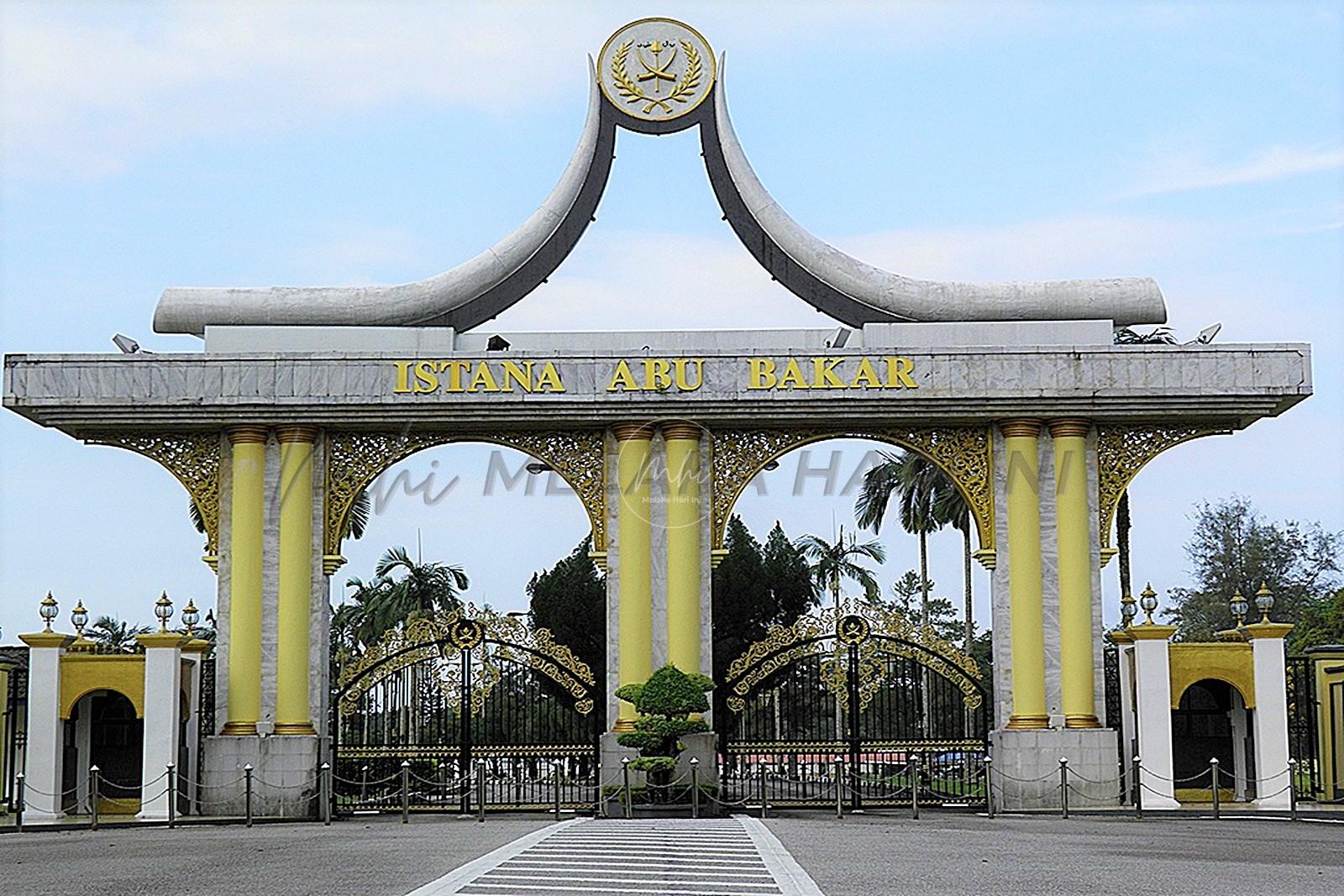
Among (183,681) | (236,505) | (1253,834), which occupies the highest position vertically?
(236,505)

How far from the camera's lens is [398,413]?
68.6ft

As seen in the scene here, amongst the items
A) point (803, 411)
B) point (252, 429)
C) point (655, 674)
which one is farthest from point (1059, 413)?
point (252, 429)

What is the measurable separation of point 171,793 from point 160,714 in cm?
126

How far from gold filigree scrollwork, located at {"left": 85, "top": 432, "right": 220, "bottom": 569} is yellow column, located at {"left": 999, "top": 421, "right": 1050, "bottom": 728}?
9392 mm

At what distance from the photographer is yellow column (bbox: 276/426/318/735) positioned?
2092 centimetres

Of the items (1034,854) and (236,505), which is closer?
(1034,854)

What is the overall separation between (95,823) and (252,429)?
16.1ft

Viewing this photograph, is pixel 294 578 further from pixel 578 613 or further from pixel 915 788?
pixel 578 613

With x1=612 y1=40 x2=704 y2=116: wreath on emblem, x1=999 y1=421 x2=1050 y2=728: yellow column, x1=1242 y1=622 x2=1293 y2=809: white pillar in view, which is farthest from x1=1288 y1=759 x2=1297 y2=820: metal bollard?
x1=612 y1=40 x2=704 y2=116: wreath on emblem

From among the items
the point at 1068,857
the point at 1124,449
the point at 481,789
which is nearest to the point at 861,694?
the point at 1124,449

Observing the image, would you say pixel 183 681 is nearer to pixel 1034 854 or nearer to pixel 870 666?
pixel 870 666

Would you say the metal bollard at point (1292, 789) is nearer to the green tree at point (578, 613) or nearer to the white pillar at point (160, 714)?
the white pillar at point (160, 714)

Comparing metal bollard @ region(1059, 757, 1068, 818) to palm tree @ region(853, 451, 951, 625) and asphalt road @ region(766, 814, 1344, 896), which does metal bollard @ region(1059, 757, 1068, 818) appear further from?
palm tree @ region(853, 451, 951, 625)

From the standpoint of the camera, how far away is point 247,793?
19594 mm
